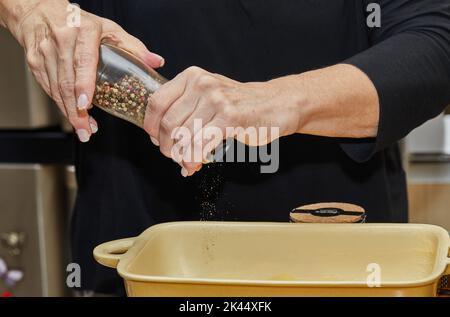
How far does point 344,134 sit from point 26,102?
0.97 m

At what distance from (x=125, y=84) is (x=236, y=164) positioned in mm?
251

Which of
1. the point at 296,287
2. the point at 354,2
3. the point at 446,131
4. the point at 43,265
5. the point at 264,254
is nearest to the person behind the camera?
the point at 296,287

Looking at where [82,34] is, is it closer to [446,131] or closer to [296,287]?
[296,287]

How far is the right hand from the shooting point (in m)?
0.68

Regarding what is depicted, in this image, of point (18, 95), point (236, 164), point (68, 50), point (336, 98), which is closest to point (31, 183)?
point (18, 95)

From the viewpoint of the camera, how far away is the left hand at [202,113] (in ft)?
2.12

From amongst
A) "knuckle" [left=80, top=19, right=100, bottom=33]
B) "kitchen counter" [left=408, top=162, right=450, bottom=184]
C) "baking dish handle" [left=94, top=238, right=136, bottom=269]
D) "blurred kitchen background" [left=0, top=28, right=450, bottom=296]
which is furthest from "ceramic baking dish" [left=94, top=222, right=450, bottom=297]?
"blurred kitchen background" [left=0, top=28, right=450, bottom=296]

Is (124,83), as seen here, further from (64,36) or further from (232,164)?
(232,164)

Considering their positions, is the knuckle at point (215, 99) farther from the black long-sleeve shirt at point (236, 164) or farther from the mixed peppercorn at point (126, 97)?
the black long-sleeve shirt at point (236, 164)

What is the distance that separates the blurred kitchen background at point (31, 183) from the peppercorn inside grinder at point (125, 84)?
848mm

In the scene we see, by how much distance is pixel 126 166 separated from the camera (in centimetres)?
92

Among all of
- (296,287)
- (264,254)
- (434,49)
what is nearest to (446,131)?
(434,49)

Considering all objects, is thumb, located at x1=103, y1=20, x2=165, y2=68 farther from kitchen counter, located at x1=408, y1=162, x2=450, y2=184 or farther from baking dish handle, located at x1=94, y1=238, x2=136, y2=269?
kitchen counter, located at x1=408, y1=162, x2=450, y2=184

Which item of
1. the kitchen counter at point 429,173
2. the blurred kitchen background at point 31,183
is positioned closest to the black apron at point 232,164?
the kitchen counter at point 429,173
